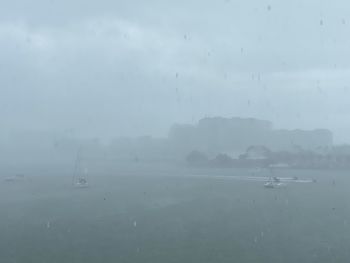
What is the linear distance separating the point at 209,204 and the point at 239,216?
2.61m

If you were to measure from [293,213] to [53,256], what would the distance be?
806 cm

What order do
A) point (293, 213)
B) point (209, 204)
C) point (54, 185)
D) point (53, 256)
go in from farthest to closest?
point (54, 185) < point (209, 204) < point (293, 213) < point (53, 256)

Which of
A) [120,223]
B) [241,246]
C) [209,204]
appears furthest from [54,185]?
[241,246]

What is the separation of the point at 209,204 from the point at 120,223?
4505 millimetres

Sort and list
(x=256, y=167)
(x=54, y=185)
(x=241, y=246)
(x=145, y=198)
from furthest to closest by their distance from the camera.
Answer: (x=256, y=167), (x=54, y=185), (x=145, y=198), (x=241, y=246)

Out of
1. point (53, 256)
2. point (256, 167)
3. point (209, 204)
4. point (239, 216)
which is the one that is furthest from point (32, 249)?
point (256, 167)

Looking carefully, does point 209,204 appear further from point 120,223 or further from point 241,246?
point 241,246

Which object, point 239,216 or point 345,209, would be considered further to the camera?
point 345,209

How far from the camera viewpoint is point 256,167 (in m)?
39.2

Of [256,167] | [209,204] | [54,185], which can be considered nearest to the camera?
[209,204]

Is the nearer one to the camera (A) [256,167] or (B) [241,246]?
(B) [241,246]

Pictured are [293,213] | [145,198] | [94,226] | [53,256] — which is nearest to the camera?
[53,256]

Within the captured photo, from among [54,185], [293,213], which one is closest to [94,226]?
[293,213]

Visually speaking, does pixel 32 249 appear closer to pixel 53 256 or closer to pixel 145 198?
pixel 53 256
